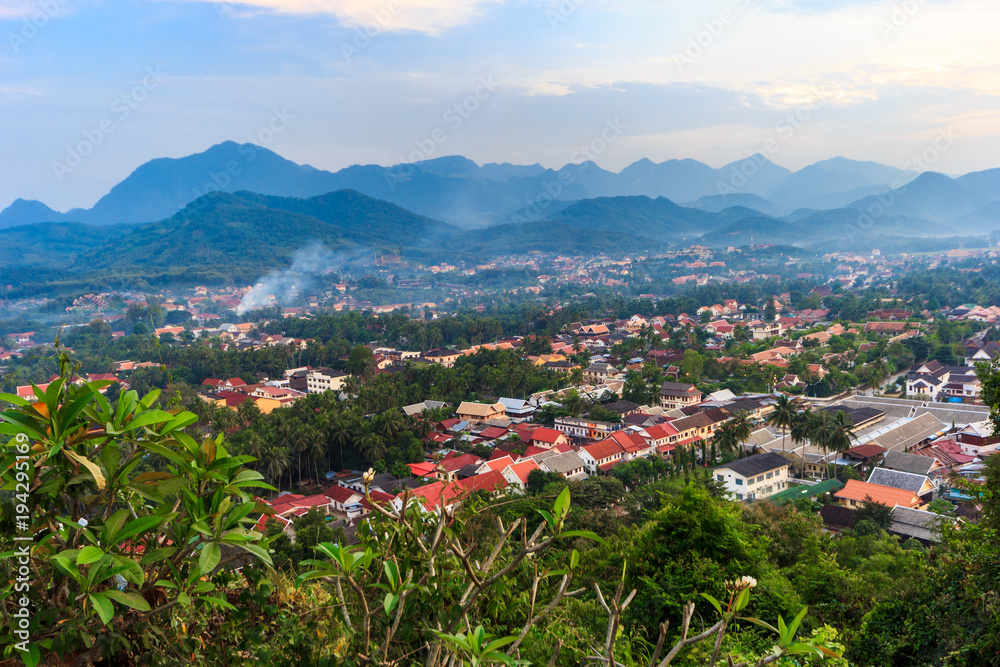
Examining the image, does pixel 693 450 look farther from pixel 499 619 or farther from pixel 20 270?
pixel 20 270

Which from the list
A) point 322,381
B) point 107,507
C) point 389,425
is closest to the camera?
point 107,507

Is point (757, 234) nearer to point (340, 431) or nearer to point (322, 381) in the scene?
point (322, 381)

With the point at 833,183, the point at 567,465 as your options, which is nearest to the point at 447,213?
the point at 833,183

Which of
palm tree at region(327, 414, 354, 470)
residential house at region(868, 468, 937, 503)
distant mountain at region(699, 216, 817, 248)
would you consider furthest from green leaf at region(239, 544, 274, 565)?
distant mountain at region(699, 216, 817, 248)

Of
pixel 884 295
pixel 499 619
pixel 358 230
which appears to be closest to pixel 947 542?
pixel 499 619

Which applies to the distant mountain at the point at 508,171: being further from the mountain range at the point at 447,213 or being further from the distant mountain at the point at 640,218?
the distant mountain at the point at 640,218

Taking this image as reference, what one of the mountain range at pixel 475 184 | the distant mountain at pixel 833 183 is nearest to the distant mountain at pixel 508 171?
the mountain range at pixel 475 184
